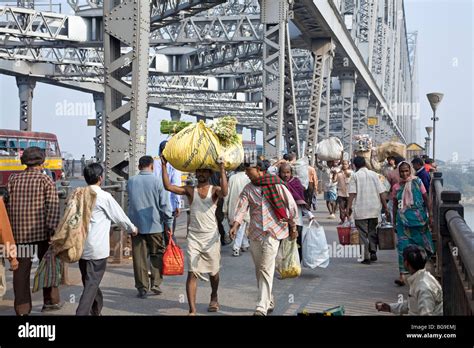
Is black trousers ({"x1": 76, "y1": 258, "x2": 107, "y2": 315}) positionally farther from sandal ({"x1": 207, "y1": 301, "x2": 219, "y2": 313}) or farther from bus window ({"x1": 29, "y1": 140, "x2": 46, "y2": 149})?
bus window ({"x1": 29, "y1": 140, "x2": 46, "y2": 149})


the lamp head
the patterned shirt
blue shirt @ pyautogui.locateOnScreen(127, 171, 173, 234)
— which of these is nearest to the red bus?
the lamp head

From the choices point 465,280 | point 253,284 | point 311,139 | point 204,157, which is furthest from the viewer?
point 311,139

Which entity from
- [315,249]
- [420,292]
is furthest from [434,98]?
[420,292]

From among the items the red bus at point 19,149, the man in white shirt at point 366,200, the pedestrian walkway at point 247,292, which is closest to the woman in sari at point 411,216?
the pedestrian walkway at point 247,292

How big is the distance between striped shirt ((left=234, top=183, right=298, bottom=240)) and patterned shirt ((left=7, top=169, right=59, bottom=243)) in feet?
6.37

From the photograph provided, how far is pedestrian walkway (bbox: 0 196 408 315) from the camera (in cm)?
776

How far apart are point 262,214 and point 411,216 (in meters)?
2.41

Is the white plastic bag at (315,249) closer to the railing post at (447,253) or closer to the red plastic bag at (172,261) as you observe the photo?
the red plastic bag at (172,261)

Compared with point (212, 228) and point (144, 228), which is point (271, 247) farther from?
point (144, 228)

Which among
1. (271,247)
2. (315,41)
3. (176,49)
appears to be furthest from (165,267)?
(176,49)

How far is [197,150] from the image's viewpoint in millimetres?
7309

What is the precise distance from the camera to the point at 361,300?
27.0ft

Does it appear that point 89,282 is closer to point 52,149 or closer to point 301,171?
point 301,171

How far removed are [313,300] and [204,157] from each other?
228 cm
